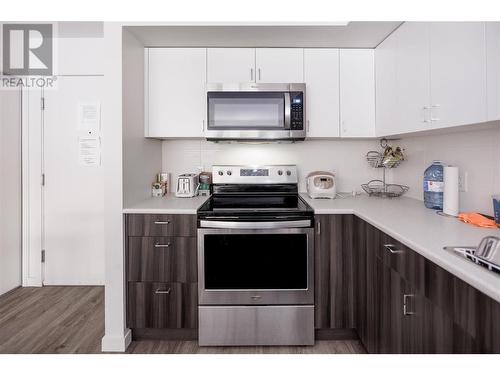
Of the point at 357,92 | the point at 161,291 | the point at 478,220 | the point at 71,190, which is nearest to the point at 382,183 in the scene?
the point at 357,92

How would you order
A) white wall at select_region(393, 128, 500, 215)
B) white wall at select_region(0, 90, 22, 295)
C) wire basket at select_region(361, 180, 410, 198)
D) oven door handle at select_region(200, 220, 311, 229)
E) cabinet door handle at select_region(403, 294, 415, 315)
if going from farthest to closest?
white wall at select_region(0, 90, 22, 295), wire basket at select_region(361, 180, 410, 198), oven door handle at select_region(200, 220, 311, 229), white wall at select_region(393, 128, 500, 215), cabinet door handle at select_region(403, 294, 415, 315)

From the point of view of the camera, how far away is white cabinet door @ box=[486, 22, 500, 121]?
1210 millimetres

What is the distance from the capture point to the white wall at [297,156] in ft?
8.77

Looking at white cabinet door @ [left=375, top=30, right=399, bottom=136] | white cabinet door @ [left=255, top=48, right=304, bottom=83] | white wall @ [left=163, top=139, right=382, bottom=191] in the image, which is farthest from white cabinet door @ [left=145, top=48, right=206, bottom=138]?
white cabinet door @ [left=375, top=30, right=399, bottom=136]

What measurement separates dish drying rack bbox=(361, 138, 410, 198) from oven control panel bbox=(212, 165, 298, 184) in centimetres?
62

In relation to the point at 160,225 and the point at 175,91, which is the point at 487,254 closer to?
the point at 160,225

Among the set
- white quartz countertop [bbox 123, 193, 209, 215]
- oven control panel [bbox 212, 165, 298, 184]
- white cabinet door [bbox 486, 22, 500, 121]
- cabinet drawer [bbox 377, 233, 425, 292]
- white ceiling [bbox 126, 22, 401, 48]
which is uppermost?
Result: white ceiling [bbox 126, 22, 401, 48]

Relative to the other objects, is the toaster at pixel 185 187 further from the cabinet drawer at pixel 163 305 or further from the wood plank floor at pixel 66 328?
the wood plank floor at pixel 66 328

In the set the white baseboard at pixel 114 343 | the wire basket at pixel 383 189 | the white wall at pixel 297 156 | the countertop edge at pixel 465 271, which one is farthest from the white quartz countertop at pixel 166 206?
the wire basket at pixel 383 189

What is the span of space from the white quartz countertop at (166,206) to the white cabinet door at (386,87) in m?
1.40

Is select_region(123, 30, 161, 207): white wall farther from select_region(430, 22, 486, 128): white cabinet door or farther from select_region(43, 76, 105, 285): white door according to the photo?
select_region(430, 22, 486, 128): white cabinet door

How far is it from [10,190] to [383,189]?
3.27m

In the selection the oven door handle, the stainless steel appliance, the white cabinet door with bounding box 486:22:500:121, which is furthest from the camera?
the oven door handle

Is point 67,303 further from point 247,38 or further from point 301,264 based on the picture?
point 247,38
